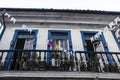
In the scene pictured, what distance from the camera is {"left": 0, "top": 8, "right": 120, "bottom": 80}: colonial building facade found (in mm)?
6996

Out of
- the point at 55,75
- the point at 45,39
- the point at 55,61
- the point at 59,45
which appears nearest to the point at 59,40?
the point at 59,45

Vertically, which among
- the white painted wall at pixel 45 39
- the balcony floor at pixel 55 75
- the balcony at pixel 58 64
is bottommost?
the balcony floor at pixel 55 75

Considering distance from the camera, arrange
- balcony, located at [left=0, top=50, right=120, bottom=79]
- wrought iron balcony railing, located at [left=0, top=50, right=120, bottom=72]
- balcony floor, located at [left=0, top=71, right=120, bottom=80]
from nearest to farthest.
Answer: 1. balcony floor, located at [left=0, top=71, right=120, bottom=80]
2. balcony, located at [left=0, top=50, right=120, bottom=79]
3. wrought iron balcony railing, located at [left=0, top=50, right=120, bottom=72]

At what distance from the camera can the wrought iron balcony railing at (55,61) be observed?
7430 millimetres

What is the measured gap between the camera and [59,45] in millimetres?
9312

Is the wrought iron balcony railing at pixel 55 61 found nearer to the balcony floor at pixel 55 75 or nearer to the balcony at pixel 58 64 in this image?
the balcony at pixel 58 64

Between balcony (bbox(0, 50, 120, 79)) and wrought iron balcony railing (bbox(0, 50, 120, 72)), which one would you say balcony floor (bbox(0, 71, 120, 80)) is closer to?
balcony (bbox(0, 50, 120, 79))

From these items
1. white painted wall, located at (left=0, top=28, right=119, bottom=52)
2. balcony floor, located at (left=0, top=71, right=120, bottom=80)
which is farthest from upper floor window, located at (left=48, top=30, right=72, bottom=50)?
balcony floor, located at (left=0, top=71, right=120, bottom=80)

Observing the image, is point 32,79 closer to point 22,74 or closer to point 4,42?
point 22,74

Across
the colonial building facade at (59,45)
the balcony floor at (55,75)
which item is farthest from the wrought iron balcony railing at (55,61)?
the balcony floor at (55,75)

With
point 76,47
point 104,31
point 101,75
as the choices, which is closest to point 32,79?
point 101,75

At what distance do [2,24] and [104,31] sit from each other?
5.27 m

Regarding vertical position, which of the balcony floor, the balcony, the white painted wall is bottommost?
the balcony floor

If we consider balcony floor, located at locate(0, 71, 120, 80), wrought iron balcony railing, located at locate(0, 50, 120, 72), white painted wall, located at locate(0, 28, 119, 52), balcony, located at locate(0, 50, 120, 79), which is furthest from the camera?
white painted wall, located at locate(0, 28, 119, 52)
